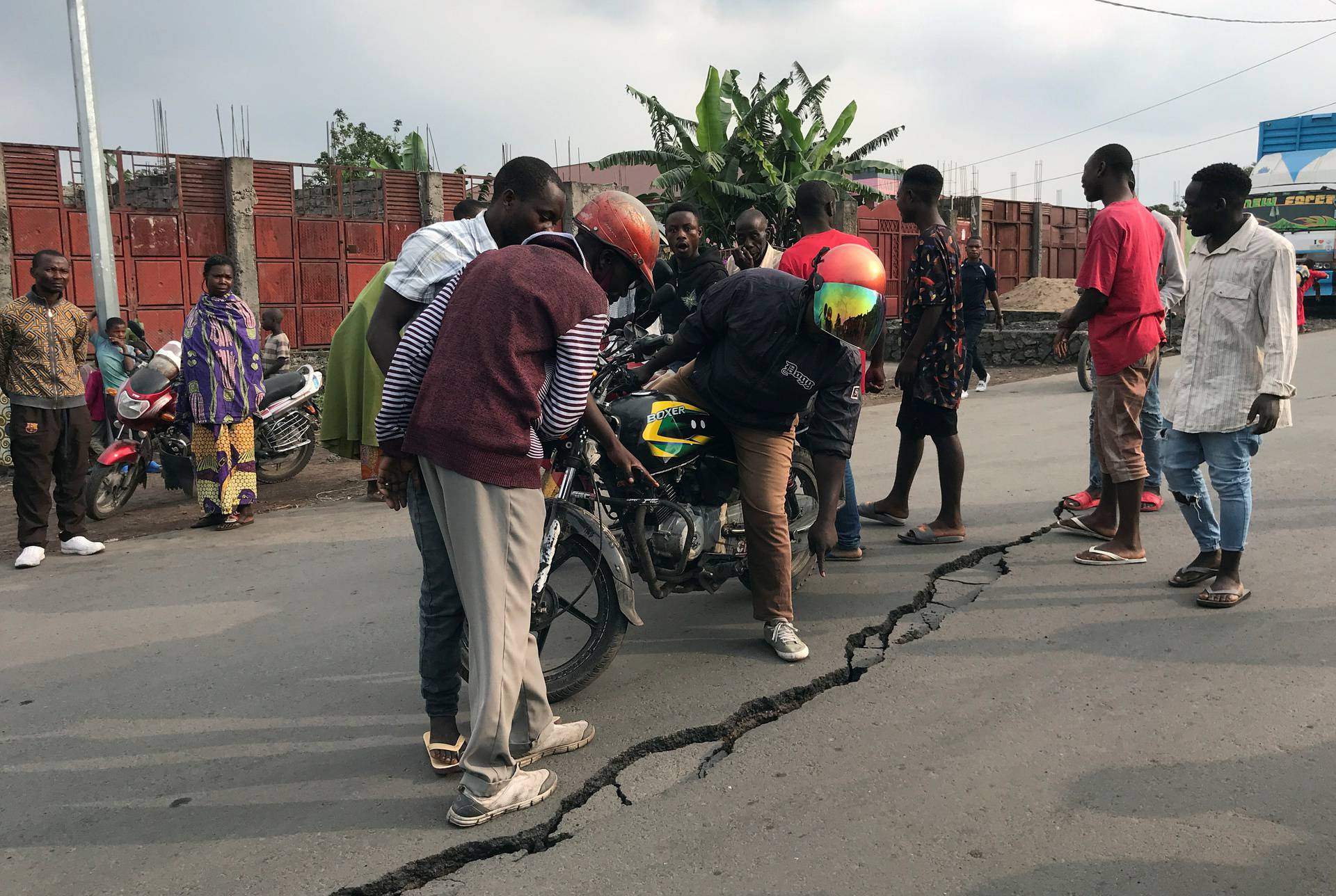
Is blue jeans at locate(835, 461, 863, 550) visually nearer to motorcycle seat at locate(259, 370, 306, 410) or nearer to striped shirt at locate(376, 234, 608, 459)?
striped shirt at locate(376, 234, 608, 459)

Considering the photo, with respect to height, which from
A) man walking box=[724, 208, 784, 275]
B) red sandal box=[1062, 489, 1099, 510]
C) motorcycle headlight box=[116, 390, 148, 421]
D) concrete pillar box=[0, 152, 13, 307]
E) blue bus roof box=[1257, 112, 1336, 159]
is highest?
blue bus roof box=[1257, 112, 1336, 159]

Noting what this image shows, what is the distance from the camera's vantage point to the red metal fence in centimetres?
1232

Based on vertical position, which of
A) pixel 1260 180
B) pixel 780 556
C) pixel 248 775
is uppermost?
pixel 1260 180

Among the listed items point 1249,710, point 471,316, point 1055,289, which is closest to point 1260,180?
point 1055,289

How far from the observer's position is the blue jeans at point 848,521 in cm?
534

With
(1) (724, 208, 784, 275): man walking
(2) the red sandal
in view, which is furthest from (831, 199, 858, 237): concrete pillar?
(2) the red sandal

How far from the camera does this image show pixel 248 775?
3.26 metres

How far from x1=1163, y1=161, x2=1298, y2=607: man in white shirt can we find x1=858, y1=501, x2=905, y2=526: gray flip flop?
1.72 metres

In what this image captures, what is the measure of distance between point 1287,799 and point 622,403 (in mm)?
2542

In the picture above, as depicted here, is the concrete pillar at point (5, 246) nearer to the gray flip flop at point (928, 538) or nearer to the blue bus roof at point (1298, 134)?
the gray flip flop at point (928, 538)

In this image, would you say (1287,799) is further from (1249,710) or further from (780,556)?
(780,556)

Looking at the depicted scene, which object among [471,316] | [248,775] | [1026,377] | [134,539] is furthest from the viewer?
[1026,377]

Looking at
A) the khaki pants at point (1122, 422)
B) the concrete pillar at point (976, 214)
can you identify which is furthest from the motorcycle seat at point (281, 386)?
the concrete pillar at point (976, 214)

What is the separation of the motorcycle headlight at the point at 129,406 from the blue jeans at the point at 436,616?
4834mm
